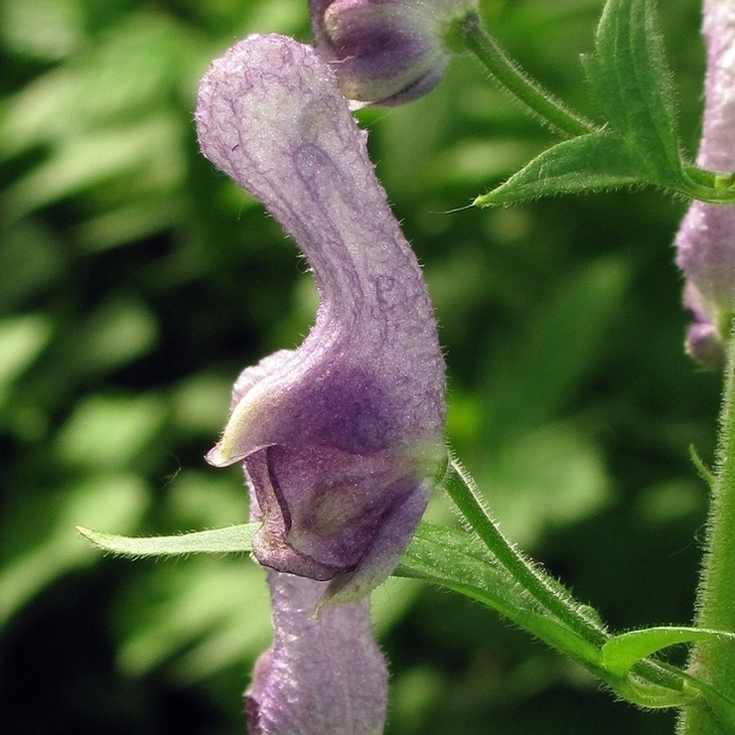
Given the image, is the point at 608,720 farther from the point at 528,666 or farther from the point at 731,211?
the point at 731,211

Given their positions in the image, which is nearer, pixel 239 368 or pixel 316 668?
pixel 316 668

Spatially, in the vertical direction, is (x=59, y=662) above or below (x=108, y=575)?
below

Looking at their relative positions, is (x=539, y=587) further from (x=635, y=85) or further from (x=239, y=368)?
(x=239, y=368)

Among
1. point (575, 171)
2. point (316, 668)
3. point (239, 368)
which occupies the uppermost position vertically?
point (575, 171)

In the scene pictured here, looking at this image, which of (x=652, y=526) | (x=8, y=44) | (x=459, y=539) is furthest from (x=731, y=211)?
(x=8, y=44)

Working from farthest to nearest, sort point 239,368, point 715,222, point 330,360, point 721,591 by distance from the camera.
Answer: point 239,368 < point 715,222 < point 721,591 < point 330,360

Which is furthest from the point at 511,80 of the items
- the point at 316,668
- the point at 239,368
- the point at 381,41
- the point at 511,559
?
the point at 239,368

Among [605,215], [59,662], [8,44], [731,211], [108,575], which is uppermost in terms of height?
[731,211]
